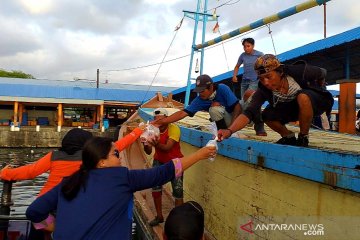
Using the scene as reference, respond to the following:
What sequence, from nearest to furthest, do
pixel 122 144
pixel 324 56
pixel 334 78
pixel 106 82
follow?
1. pixel 122 144
2. pixel 324 56
3. pixel 334 78
4. pixel 106 82

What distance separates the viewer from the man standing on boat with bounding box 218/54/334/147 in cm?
318

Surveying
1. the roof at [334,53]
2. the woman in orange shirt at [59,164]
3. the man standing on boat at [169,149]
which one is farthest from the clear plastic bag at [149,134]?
the roof at [334,53]

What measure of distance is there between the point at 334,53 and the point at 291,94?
663cm

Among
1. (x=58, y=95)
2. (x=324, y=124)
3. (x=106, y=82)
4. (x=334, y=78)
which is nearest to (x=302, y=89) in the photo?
(x=324, y=124)

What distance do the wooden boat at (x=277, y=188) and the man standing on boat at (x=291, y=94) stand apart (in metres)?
0.27

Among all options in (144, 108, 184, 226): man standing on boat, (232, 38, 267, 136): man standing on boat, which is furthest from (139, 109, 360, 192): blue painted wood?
(232, 38, 267, 136): man standing on boat

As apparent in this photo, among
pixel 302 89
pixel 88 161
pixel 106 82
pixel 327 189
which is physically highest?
pixel 106 82

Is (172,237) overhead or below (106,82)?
below

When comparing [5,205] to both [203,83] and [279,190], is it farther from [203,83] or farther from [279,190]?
[279,190]

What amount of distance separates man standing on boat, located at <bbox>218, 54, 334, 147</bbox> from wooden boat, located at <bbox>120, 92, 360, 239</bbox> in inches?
10.6

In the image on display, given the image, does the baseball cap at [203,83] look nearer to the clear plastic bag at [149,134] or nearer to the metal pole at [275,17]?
the clear plastic bag at [149,134]

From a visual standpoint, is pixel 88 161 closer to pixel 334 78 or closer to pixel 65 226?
pixel 65 226

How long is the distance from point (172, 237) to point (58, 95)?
96.3 feet

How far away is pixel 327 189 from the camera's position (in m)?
2.59
